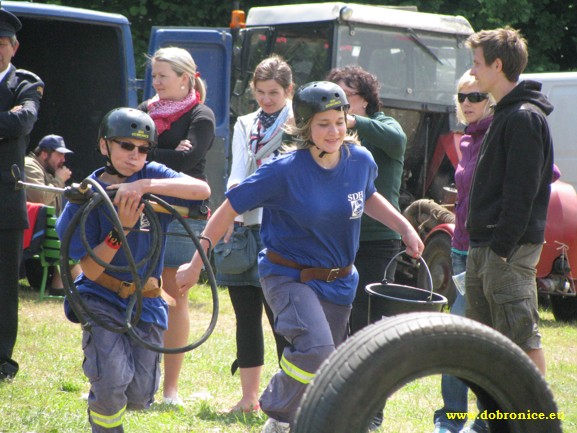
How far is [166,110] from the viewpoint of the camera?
557 cm

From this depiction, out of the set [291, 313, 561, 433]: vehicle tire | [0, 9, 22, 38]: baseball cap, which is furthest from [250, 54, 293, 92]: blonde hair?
[291, 313, 561, 433]: vehicle tire

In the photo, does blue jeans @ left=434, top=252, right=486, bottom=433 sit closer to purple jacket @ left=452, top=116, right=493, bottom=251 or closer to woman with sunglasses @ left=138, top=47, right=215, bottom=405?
purple jacket @ left=452, top=116, right=493, bottom=251

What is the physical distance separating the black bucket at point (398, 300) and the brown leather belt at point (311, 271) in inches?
7.4

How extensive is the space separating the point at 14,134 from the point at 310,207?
230cm

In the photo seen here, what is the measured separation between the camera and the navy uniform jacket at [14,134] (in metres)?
5.71

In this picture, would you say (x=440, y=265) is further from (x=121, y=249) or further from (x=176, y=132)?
(x=121, y=249)

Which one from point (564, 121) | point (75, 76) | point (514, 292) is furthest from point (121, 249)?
point (564, 121)

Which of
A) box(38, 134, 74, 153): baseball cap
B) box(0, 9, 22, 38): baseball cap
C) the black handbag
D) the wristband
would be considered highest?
box(0, 9, 22, 38): baseball cap

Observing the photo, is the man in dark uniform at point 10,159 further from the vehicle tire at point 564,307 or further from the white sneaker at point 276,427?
the vehicle tire at point 564,307

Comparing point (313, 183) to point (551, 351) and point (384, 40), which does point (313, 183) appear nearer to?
point (551, 351)

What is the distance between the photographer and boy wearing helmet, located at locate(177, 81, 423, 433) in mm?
4230

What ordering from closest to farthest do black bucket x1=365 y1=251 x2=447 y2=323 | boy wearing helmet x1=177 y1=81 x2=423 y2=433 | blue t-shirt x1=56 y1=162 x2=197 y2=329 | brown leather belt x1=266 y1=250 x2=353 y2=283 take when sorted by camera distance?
blue t-shirt x1=56 y1=162 x2=197 y2=329
boy wearing helmet x1=177 y1=81 x2=423 y2=433
brown leather belt x1=266 y1=250 x2=353 y2=283
black bucket x1=365 y1=251 x2=447 y2=323

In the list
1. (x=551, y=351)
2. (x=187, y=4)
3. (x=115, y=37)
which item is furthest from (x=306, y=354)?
(x=187, y=4)

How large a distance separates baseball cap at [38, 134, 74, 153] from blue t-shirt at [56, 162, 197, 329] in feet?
18.0
